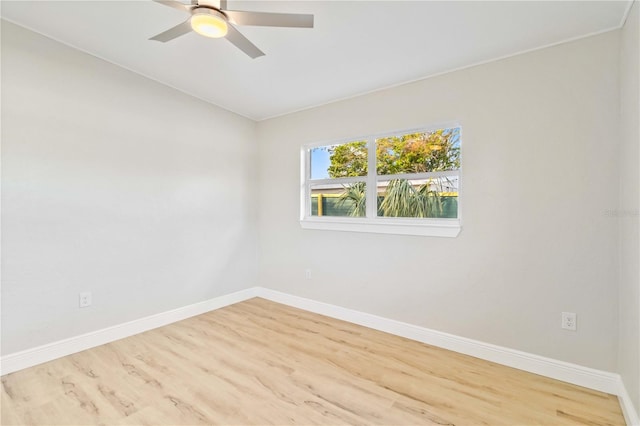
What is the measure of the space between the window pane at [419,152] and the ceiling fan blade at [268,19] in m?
1.65

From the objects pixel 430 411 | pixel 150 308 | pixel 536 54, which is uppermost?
pixel 536 54

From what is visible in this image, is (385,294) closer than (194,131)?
Yes

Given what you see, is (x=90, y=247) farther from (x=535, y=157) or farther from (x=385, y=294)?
(x=535, y=157)

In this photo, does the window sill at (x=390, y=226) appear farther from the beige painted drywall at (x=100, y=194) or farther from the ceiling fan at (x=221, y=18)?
the ceiling fan at (x=221, y=18)

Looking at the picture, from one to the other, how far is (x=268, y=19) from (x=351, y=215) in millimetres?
2134

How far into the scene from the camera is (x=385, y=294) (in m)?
2.89

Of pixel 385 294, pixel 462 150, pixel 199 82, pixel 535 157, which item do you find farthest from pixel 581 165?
pixel 199 82

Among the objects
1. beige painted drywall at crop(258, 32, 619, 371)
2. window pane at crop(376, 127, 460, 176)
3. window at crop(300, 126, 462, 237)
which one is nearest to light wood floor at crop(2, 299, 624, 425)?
→ beige painted drywall at crop(258, 32, 619, 371)

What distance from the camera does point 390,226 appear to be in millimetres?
2859

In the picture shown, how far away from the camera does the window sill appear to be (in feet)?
8.37

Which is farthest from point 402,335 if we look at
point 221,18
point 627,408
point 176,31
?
point 176,31

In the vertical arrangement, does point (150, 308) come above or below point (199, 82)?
below

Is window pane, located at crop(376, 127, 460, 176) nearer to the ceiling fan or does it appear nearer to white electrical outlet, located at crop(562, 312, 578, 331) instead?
white electrical outlet, located at crop(562, 312, 578, 331)

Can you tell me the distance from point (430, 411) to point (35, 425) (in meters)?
2.25
